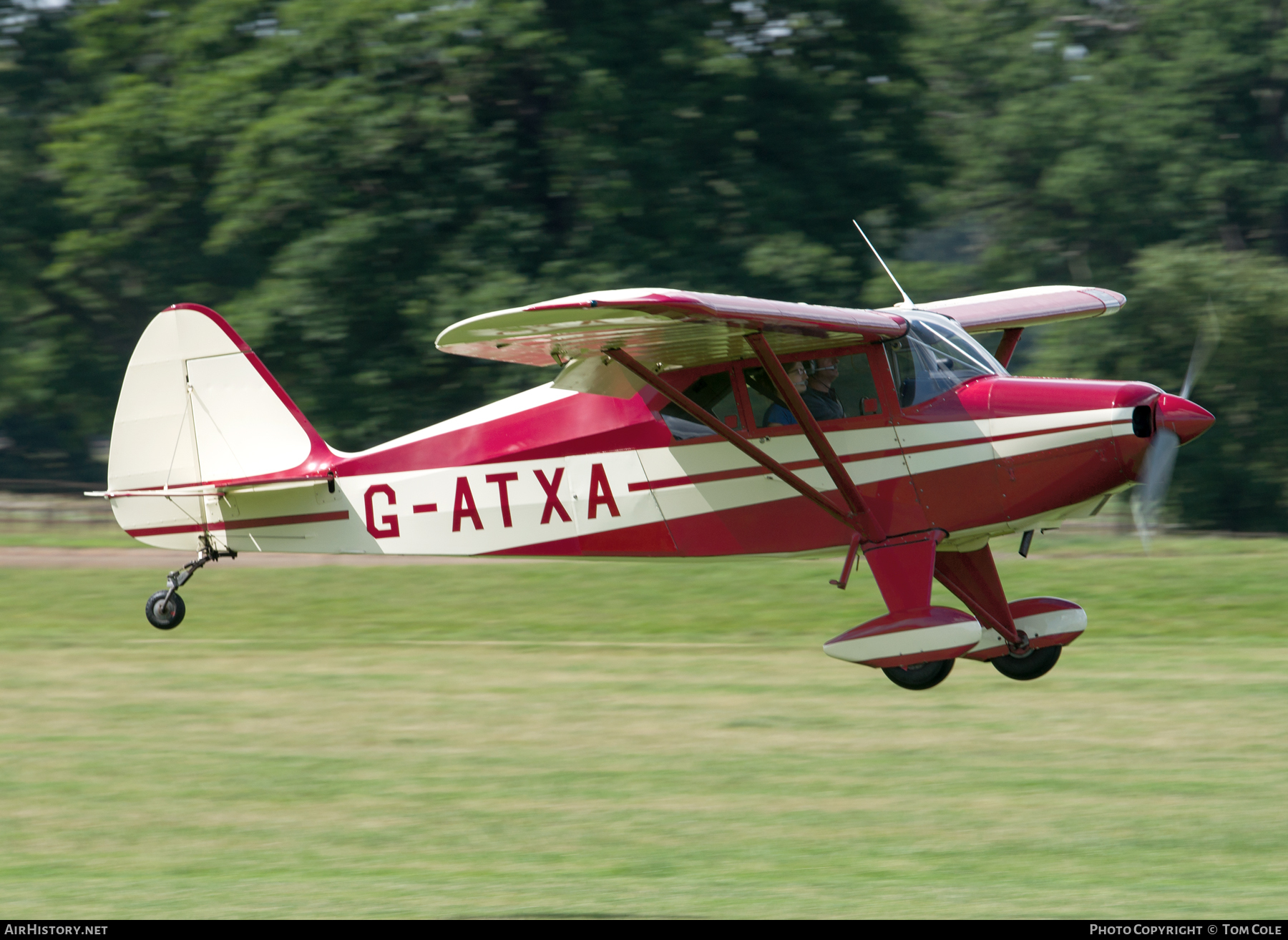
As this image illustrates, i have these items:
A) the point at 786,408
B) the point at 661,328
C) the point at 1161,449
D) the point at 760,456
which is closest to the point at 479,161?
the point at 786,408

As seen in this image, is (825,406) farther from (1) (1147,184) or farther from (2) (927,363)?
(1) (1147,184)

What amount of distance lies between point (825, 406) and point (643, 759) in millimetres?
2967

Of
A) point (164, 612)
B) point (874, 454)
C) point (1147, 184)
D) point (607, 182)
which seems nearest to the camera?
point (874, 454)

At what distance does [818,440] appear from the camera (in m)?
10.4

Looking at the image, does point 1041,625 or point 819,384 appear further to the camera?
point 1041,625

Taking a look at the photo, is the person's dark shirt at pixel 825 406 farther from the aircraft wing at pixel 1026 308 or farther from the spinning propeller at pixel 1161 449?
the spinning propeller at pixel 1161 449

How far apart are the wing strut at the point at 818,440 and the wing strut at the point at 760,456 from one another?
0.03 m

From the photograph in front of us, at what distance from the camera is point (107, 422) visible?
32.2 metres

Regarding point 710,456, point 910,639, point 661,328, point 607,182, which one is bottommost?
point 607,182

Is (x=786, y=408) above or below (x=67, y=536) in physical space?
above

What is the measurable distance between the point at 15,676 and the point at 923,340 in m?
10.1

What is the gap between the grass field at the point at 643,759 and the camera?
307 inches

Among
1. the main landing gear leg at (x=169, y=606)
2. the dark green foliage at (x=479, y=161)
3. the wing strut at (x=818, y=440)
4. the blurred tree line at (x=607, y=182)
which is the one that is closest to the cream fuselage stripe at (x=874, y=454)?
the wing strut at (x=818, y=440)

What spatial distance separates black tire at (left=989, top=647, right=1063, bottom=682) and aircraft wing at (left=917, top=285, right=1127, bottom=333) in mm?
2801
